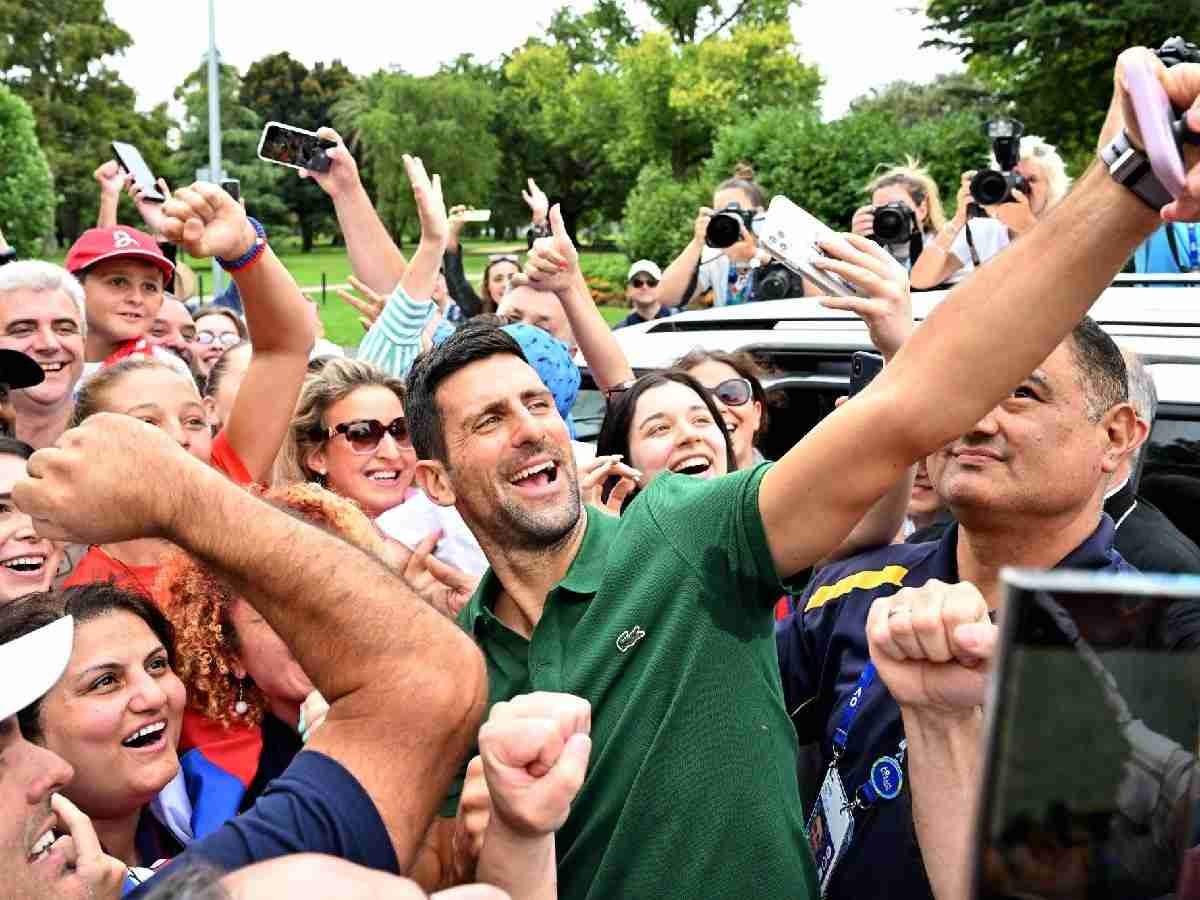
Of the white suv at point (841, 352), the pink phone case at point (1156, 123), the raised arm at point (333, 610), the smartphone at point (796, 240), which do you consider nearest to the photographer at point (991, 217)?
the white suv at point (841, 352)

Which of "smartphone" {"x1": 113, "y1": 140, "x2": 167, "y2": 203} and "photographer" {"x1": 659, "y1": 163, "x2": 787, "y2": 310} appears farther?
"photographer" {"x1": 659, "y1": 163, "x2": 787, "y2": 310}

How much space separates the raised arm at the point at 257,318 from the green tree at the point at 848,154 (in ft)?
60.7

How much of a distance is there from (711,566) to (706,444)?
1675 mm

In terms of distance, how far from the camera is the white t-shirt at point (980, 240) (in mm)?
6660

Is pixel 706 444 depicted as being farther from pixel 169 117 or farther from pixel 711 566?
pixel 169 117

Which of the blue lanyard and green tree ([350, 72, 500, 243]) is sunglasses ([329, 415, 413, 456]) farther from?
green tree ([350, 72, 500, 243])

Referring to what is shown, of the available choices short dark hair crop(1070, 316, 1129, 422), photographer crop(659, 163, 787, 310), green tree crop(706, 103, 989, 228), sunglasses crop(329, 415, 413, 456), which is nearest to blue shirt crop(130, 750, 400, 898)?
short dark hair crop(1070, 316, 1129, 422)

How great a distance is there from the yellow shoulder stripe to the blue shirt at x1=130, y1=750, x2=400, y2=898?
4.43ft

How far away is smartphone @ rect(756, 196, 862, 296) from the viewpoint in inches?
116

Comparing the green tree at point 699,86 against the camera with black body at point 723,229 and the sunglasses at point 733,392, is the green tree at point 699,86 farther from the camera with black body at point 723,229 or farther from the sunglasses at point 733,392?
the sunglasses at point 733,392

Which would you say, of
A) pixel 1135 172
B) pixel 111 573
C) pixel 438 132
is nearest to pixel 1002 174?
pixel 111 573

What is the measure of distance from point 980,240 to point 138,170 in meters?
3.98

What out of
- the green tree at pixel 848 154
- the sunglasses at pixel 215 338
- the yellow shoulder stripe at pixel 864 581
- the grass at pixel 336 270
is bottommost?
the grass at pixel 336 270

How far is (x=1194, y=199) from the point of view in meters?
1.59
